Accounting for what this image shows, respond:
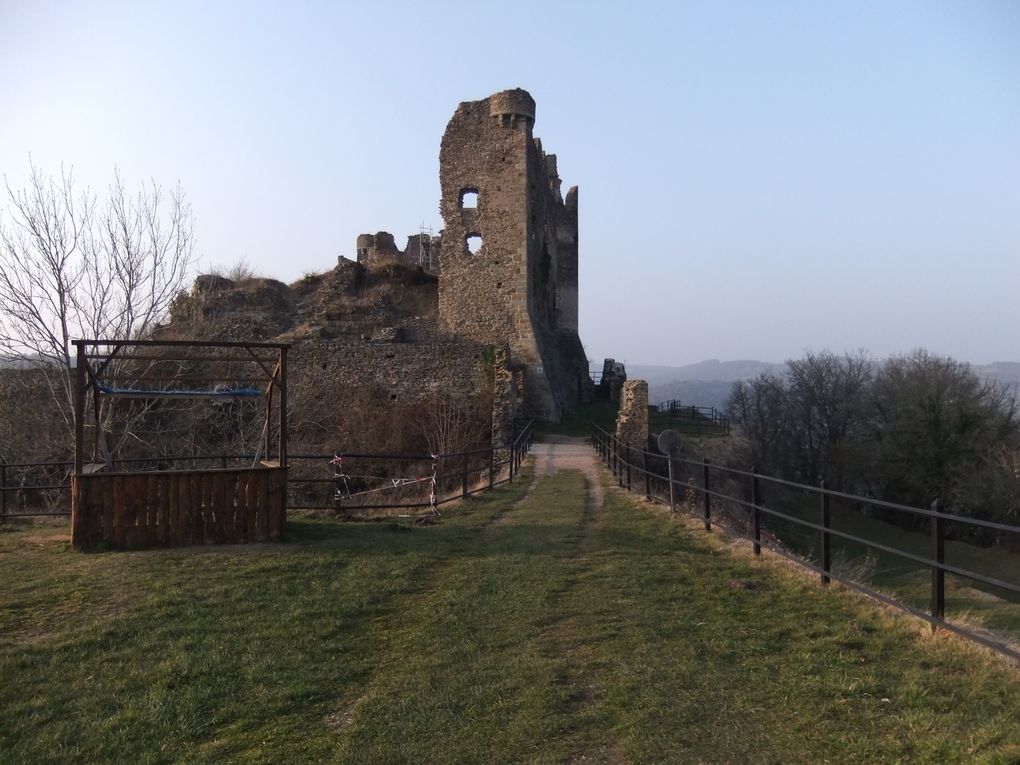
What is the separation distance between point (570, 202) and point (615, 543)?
134ft

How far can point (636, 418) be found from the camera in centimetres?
2372

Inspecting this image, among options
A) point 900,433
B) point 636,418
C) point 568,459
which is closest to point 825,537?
point 568,459

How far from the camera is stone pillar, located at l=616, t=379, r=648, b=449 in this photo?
23422mm

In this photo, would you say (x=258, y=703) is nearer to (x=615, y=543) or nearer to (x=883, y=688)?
(x=883, y=688)

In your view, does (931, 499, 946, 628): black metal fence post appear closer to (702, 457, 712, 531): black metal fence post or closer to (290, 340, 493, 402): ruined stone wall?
(702, 457, 712, 531): black metal fence post

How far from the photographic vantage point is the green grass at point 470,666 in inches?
166

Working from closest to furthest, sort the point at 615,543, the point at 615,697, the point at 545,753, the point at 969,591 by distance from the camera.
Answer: the point at 545,753, the point at 615,697, the point at 615,543, the point at 969,591

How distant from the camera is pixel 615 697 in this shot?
476cm

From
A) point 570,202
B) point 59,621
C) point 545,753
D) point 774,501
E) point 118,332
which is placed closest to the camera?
point 545,753

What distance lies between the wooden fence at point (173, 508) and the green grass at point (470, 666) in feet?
1.51

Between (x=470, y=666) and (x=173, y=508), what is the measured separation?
214 inches

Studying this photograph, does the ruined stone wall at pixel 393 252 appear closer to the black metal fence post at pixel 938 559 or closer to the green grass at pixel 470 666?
the green grass at pixel 470 666

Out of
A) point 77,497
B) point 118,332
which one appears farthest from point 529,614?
point 118,332

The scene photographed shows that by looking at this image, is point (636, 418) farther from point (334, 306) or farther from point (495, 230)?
point (334, 306)
